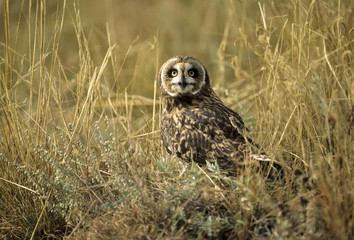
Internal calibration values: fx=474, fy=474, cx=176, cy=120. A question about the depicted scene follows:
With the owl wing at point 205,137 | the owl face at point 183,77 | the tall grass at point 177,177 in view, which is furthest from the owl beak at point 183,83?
the tall grass at point 177,177

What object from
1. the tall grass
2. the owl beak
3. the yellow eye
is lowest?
the tall grass

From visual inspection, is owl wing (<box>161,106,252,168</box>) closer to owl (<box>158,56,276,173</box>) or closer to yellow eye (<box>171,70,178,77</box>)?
owl (<box>158,56,276,173</box>)

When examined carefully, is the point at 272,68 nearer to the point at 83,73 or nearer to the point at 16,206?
the point at 83,73

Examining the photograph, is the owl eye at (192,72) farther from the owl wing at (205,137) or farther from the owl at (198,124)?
the owl wing at (205,137)

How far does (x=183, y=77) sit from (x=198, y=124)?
0.39 metres

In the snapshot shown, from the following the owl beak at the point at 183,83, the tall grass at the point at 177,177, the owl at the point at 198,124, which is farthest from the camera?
the owl beak at the point at 183,83

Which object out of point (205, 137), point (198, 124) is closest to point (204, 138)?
point (205, 137)

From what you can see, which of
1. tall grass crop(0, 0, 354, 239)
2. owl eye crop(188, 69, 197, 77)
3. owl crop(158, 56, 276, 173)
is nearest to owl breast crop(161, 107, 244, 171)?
owl crop(158, 56, 276, 173)

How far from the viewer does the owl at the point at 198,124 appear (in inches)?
125

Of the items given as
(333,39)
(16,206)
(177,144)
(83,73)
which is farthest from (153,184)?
(333,39)

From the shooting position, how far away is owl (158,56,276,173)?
3188 mm

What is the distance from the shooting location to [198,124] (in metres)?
3.35

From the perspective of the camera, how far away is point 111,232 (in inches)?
102

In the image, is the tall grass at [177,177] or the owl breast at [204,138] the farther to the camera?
the owl breast at [204,138]
